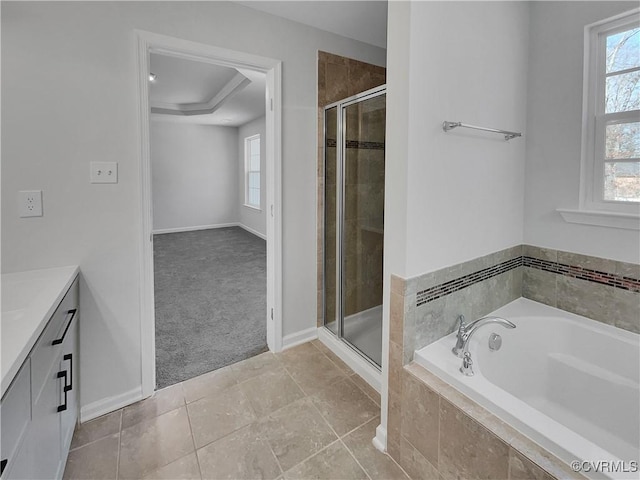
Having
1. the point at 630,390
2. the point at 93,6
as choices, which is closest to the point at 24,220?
the point at 93,6

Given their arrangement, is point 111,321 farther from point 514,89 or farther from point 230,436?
point 514,89

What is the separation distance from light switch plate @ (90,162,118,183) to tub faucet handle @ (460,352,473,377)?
1928 millimetres

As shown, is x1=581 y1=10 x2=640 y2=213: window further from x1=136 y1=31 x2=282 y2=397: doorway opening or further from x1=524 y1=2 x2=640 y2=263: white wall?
x1=136 y1=31 x2=282 y2=397: doorway opening

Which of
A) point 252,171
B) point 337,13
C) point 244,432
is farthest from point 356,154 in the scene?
point 252,171

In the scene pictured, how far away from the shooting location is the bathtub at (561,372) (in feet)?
4.74

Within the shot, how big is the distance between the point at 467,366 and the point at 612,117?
1.55m

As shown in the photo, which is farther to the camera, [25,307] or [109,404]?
[109,404]

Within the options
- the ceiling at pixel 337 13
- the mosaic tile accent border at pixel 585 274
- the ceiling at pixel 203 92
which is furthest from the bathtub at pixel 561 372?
the ceiling at pixel 203 92

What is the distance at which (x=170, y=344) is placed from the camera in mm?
2582

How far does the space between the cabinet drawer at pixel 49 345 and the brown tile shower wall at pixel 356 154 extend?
1627 millimetres

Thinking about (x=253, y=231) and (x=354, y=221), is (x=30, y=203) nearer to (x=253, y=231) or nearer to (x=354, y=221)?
(x=354, y=221)

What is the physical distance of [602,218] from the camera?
1.76 metres

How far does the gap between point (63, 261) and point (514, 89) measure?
8.75 feet

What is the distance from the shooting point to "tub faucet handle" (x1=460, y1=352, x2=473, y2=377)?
135cm
